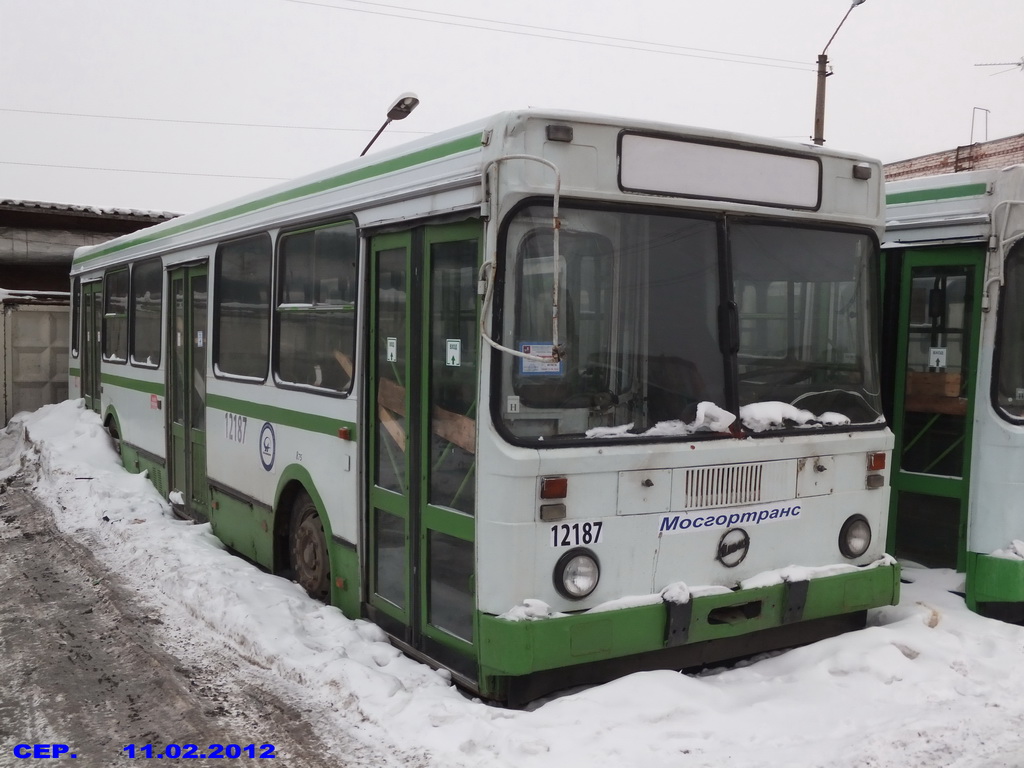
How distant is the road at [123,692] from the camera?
14.4 feet

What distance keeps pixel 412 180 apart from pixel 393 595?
86.1 inches

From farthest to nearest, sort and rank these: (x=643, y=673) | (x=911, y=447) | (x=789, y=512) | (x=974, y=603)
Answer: (x=911, y=447) < (x=974, y=603) < (x=789, y=512) < (x=643, y=673)

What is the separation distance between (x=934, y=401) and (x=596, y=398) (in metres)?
3.00

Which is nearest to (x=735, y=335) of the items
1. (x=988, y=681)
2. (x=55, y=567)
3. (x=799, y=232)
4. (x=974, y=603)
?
(x=799, y=232)

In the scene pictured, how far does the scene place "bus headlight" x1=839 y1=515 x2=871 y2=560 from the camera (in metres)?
5.17

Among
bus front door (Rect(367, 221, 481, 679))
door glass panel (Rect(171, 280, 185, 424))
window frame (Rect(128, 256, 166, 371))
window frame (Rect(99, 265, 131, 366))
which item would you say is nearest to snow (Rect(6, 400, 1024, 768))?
bus front door (Rect(367, 221, 481, 679))

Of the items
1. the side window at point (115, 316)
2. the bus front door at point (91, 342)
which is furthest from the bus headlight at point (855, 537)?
the bus front door at point (91, 342)

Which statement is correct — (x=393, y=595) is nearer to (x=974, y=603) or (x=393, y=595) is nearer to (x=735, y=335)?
(x=735, y=335)

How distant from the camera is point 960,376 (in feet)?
20.1

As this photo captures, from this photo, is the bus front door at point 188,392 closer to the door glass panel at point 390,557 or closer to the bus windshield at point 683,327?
the door glass panel at point 390,557

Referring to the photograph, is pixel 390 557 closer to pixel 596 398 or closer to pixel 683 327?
pixel 596 398

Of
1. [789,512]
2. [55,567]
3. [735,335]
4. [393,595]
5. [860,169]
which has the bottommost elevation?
[55,567]

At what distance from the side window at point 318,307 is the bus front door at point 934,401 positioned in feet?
11.7

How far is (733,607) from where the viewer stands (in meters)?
4.78
